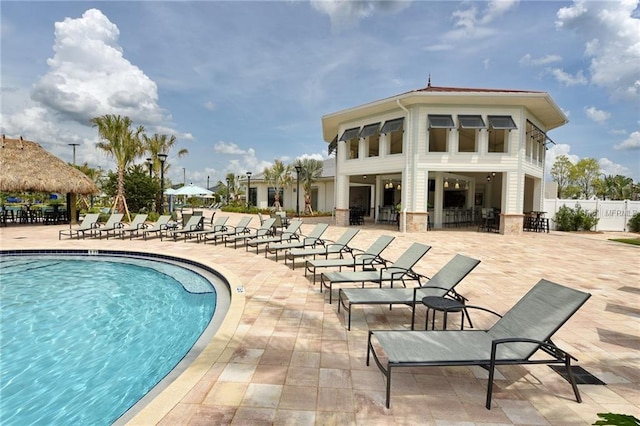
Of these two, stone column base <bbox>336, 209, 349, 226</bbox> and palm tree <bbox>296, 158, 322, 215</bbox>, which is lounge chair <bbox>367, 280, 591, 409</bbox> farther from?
palm tree <bbox>296, 158, 322, 215</bbox>

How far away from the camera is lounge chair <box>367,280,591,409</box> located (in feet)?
8.55

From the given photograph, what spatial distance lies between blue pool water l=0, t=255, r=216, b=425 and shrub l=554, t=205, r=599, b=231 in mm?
20549

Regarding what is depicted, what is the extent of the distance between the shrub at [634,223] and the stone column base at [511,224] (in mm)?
8711

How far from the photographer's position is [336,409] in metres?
2.56

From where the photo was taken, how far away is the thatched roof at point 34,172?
17078 millimetres

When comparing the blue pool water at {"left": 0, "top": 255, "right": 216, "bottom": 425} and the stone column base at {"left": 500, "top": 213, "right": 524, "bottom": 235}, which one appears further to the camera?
the stone column base at {"left": 500, "top": 213, "right": 524, "bottom": 235}

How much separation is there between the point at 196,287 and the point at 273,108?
56.7 ft

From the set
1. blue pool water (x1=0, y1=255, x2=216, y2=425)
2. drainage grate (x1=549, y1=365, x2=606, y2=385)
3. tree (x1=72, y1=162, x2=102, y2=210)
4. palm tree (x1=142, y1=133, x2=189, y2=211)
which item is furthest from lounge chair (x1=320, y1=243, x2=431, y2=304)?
tree (x1=72, y1=162, x2=102, y2=210)

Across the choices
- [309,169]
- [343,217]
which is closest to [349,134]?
[343,217]

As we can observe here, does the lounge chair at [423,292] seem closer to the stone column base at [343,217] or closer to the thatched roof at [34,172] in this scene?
the stone column base at [343,217]

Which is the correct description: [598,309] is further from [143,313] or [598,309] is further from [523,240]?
[523,240]

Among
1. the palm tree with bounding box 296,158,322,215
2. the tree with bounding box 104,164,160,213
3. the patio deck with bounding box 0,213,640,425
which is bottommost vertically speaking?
the patio deck with bounding box 0,213,640,425

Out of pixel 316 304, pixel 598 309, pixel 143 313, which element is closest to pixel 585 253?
pixel 598 309

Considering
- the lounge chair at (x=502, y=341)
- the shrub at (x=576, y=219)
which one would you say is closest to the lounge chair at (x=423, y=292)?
the lounge chair at (x=502, y=341)
